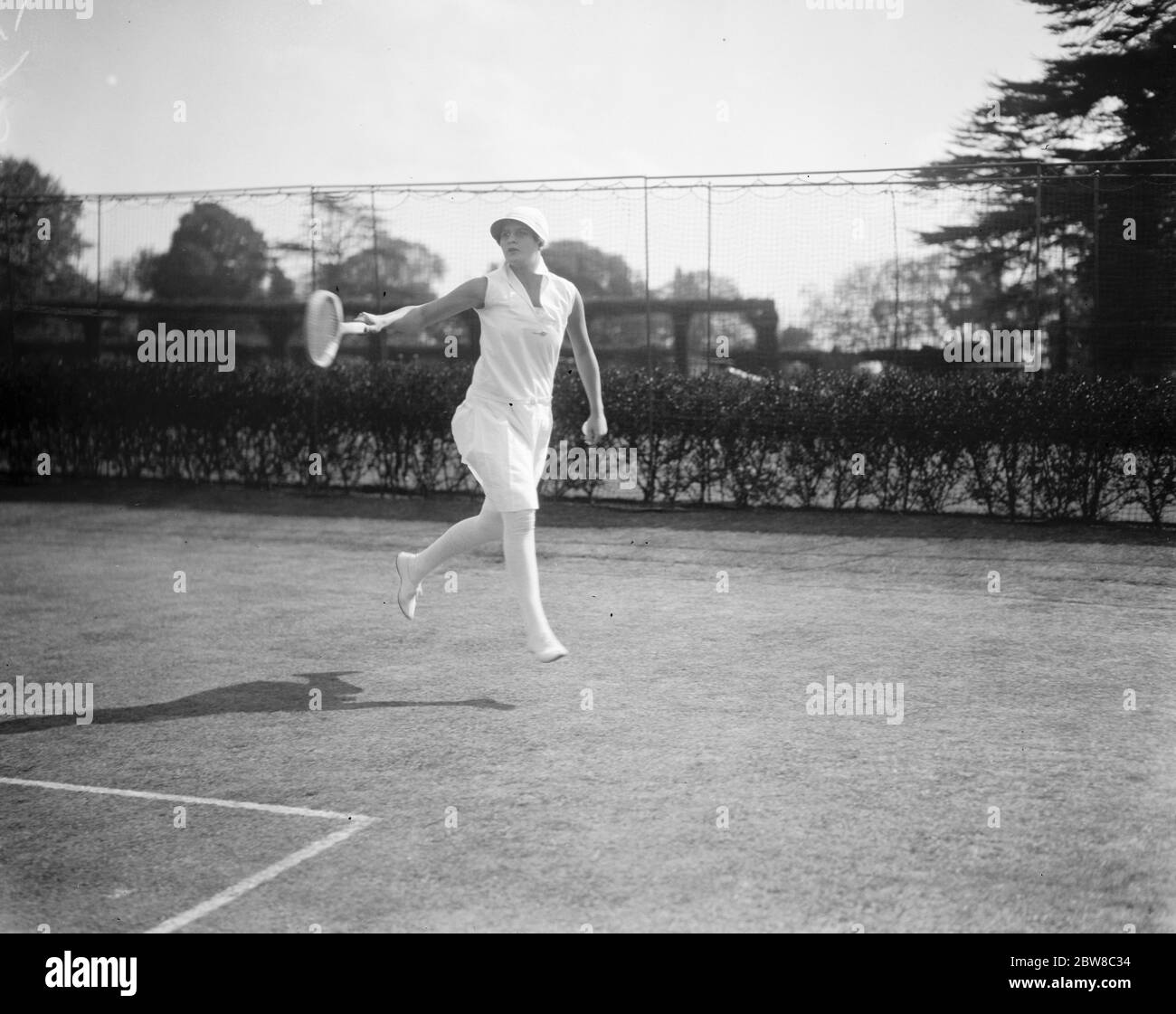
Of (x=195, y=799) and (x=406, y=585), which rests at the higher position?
(x=406, y=585)

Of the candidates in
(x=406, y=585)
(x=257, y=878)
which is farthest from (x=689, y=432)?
(x=257, y=878)

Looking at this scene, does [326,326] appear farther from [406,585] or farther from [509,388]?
[406,585]

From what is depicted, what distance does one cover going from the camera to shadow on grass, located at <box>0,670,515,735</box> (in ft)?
18.5

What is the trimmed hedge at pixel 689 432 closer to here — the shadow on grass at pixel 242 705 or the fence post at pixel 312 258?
the fence post at pixel 312 258

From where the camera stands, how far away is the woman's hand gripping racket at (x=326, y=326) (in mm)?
5930

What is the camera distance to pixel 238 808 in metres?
4.37

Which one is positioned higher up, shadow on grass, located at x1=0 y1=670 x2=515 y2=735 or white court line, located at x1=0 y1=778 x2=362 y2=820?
shadow on grass, located at x1=0 y1=670 x2=515 y2=735

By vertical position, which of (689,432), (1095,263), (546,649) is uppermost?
(1095,263)

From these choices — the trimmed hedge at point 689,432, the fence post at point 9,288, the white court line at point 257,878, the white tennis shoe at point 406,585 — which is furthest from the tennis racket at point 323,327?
the fence post at point 9,288

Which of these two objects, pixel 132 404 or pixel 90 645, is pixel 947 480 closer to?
pixel 90 645

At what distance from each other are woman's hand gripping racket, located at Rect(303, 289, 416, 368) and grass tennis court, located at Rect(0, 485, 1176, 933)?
1810 mm

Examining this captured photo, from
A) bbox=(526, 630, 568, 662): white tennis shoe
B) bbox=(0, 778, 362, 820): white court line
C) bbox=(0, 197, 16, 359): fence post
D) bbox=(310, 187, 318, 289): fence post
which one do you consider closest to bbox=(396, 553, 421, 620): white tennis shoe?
bbox=(526, 630, 568, 662): white tennis shoe

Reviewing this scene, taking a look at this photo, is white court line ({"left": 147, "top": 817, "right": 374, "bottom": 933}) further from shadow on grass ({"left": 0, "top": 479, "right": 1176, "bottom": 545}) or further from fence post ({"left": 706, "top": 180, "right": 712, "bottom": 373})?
fence post ({"left": 706, "top": 180, "right": 712, "bottom": 373})

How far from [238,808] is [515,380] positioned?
110 inches
